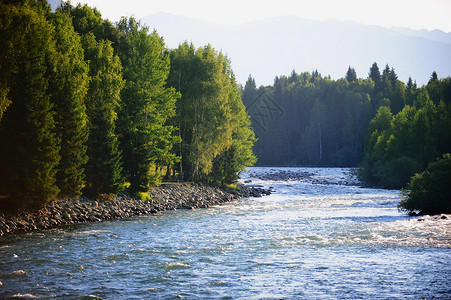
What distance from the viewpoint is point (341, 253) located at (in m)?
22.1

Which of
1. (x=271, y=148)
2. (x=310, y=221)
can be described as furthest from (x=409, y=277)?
(x=271, y=148)

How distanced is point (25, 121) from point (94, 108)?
9.51 meters

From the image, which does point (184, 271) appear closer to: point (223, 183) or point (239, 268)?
point (239, 268)

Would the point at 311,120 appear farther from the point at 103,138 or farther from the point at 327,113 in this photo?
the point at 103,138

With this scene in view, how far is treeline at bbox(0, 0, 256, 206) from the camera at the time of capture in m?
29.3

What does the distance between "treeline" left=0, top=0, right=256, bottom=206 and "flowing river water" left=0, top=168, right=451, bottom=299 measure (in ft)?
17.0

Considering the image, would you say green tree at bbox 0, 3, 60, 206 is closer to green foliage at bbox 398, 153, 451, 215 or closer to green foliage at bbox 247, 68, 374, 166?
green foliage at bbox 398, 153, 451, 215

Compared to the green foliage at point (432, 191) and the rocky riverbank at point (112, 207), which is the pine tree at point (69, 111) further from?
the green foliage at point (432, 191)

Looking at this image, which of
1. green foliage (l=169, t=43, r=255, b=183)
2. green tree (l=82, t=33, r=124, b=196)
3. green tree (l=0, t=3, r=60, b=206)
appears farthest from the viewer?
green foliage (l=169, t=43, r=255, b=183)

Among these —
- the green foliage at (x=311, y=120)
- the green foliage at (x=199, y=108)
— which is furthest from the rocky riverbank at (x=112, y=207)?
the green foliage at (x=311, y=120)

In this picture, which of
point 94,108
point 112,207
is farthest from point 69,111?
point 112,207

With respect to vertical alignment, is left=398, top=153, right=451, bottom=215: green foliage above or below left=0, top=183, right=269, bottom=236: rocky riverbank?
above

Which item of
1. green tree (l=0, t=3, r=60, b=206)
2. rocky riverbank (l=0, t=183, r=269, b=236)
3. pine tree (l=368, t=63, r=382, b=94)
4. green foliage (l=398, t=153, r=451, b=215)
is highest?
pine tree (l=368, t=63, r=382, b=94)

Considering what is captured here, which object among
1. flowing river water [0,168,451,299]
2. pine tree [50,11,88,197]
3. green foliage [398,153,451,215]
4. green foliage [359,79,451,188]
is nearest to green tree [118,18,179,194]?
pine tree [50,11,88,197]
